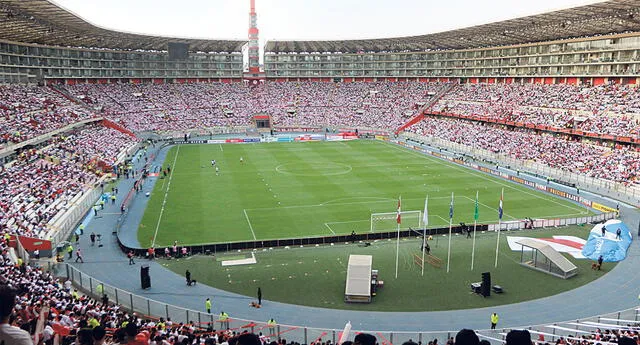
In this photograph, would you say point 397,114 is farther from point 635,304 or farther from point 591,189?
point 635,304

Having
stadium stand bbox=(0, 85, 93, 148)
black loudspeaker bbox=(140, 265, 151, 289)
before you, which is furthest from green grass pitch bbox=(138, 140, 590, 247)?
stadium stand bbox=(0, 85, 93, 148)

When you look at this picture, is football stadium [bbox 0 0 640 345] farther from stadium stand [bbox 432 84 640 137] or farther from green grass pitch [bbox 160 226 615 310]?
stadium stand [bbox 432 84 640 137]

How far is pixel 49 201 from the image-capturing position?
40875 mm

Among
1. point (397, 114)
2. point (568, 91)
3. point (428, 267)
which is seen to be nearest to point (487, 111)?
point (568, 91)

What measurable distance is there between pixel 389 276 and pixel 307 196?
69.6ft

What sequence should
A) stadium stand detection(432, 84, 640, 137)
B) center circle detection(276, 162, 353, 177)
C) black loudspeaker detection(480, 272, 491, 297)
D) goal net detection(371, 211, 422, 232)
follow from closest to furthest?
1. black loudspeaker detection(480, 272, 491, 297)
2. goal net detection(371, 211, 422, 232)
3. center circle detection(276, 162, 353, 177)
4. stadium stand detection(432, 84, 640, 137)

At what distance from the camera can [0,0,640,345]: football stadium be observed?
25.0 meters

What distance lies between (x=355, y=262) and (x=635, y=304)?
15.3 meters

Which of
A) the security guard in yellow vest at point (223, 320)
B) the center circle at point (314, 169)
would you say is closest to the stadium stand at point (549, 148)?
the center circle at point (314, 169)

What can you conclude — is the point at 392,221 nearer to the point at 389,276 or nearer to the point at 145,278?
the point at 389,276

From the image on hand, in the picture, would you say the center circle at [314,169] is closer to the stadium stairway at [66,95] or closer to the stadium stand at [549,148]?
the stadium stand at [549,148]

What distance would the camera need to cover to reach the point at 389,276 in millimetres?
30953

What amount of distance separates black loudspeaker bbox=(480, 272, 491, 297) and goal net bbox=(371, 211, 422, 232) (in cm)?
1249

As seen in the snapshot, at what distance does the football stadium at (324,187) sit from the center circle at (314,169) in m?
0.39
